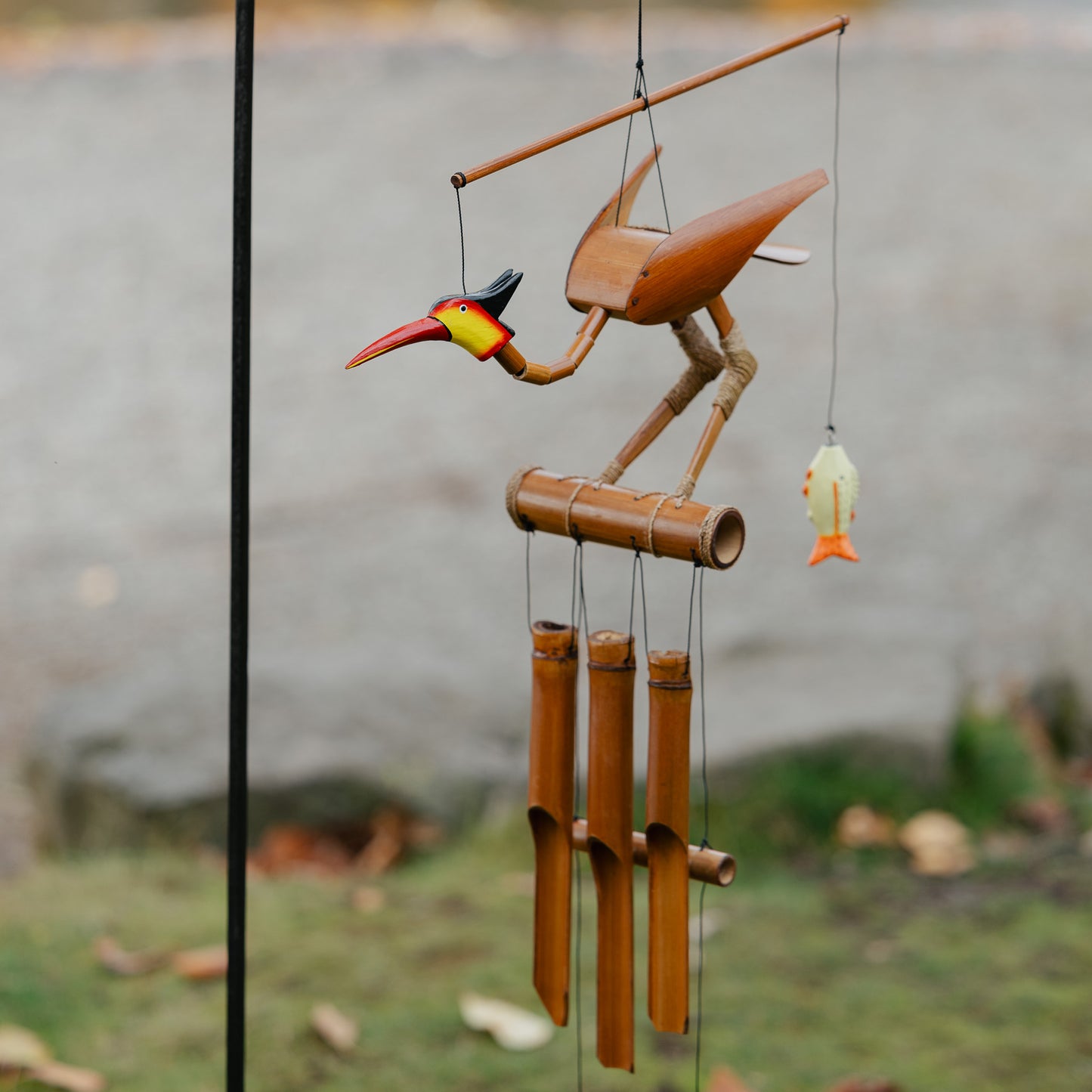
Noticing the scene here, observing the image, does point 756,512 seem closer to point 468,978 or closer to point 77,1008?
point 468,978

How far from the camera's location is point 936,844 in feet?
11.9

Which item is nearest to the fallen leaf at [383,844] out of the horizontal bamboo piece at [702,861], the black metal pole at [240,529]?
the black metal pole at [240,529]

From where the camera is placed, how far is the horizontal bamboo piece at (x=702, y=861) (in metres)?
1.97

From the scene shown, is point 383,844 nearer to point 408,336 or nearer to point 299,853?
point 299,853

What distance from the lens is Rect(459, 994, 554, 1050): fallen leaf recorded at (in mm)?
2906

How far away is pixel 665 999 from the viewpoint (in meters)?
1.98

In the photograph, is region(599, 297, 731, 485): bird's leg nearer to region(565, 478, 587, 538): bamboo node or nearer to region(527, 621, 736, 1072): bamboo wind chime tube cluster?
region(565, 478, 587, 538): bamboo node

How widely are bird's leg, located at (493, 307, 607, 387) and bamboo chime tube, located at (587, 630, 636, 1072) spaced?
0.36m

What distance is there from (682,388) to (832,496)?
0.27m

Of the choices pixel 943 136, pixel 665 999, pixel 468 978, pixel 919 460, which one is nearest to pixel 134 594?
pixel 468 978

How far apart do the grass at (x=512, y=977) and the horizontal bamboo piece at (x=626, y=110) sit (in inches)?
73.8

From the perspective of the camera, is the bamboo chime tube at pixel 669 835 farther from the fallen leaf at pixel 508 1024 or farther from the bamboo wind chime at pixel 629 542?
the fallen leaf at pixel 508 1024

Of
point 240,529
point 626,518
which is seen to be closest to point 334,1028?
point 240,529

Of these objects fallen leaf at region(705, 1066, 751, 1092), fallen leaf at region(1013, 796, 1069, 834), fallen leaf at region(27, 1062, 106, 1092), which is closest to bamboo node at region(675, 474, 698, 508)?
fallen leaf at region(705, 1066, 751, 1092)
